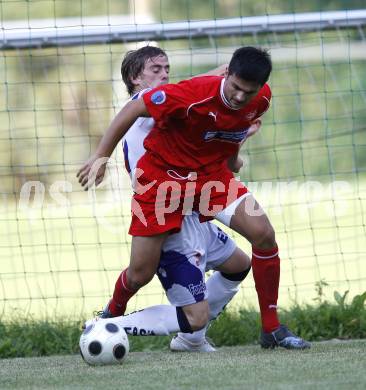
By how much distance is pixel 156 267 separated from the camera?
4.71 m

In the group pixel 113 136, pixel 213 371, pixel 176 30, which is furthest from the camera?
pixel 176 30

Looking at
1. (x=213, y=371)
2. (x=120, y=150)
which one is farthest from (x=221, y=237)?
(x=120, y=150)

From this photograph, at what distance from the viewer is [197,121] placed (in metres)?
4.50

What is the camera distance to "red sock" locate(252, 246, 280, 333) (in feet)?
15.4

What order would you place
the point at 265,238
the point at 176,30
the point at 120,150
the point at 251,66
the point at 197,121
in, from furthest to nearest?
the point at 120,150 → the point at 176,30 → the point at 265,238 → the point at 197,121 → the point at 251,66

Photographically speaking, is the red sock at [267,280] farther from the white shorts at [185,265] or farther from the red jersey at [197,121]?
the red jersey at [197,121]

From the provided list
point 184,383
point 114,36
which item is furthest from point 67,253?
point 184,383

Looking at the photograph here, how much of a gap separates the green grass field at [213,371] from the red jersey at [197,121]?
95 cm

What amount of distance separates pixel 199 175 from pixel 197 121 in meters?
0.30

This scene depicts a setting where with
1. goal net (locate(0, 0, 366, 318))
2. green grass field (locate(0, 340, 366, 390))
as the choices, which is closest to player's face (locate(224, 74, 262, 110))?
green grass field (locate(0, 340, 366, 390))

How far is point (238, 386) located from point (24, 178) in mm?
8166

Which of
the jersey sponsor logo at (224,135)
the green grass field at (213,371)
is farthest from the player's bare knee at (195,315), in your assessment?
the jersey sponsor logo at (224,135)

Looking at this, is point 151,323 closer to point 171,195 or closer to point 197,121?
point 171,195

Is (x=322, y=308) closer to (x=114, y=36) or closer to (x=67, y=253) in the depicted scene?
(x=114, y=36)
